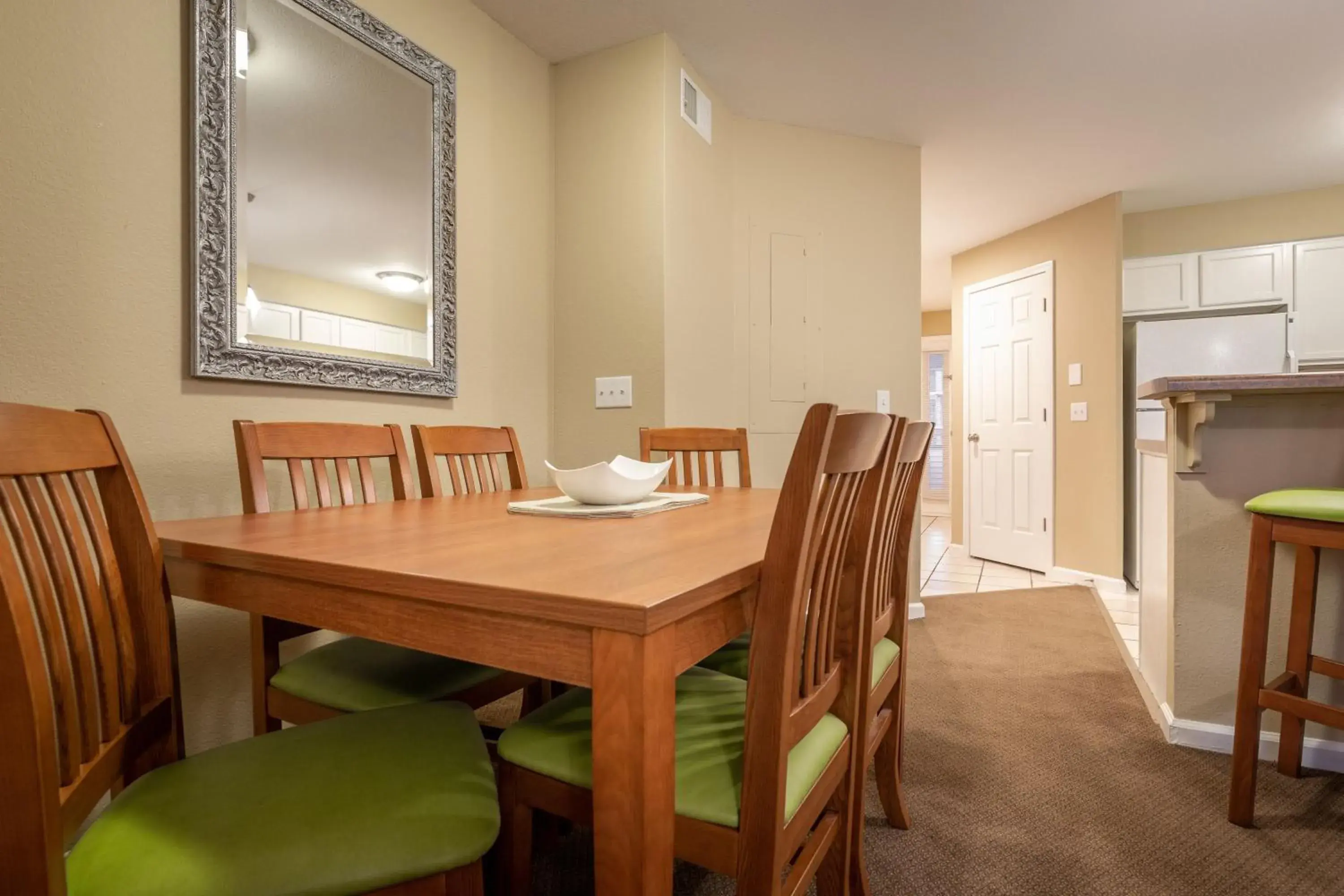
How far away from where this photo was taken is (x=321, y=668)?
4.07 feet

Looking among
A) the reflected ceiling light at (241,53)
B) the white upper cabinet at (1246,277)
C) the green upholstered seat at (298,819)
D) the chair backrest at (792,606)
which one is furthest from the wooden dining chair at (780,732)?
the white upper cabinet at (1246,277)

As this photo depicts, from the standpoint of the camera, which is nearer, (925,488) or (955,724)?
(955,724)

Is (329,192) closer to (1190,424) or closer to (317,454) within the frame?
(317,454)

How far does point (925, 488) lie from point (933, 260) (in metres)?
3.41

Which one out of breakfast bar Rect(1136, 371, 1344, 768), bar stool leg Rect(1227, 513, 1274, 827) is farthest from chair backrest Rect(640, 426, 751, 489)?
bar stool leg Rect(1227, 513, 1274, 827)

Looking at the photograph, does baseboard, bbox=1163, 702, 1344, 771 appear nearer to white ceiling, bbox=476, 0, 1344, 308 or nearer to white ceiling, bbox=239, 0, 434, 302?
white ceiling, bbox=476, 0, 1344, 308

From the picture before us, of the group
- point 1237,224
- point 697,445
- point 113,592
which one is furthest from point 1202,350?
point 113,592

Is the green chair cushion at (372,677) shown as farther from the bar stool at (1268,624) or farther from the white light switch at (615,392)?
the bar stool at (1268,624)

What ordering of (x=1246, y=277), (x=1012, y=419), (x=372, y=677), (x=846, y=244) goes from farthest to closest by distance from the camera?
(x=1012, y=419) → (x=1246, y=277) → (x=846, y=244) → (x=372, y=677)

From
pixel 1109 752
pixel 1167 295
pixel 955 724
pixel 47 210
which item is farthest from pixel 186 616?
pixel 1167 295

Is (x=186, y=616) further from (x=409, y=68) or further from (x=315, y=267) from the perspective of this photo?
(x=409, y=68)

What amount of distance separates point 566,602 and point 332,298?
5.37ft

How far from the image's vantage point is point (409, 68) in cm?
208

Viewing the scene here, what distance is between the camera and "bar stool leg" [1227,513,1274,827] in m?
1.43
